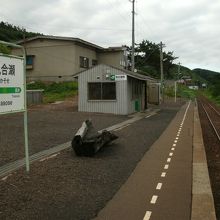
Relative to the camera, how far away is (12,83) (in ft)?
28.7

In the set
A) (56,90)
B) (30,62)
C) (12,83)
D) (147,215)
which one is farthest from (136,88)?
(147,215)

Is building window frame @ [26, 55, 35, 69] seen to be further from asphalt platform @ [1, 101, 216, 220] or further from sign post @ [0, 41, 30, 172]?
sign post @ [0, 41, 30, 172]

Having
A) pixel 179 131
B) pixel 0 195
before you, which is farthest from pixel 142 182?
pixel 179 131

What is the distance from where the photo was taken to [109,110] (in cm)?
3061

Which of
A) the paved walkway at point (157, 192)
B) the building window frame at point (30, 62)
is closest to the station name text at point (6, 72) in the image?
the paved walkway at point (157, 192)

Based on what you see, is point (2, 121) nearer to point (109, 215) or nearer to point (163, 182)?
point (163, 182)

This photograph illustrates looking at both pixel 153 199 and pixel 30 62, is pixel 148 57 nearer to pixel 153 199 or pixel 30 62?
pixel 30 62

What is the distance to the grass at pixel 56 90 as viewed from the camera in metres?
39.3

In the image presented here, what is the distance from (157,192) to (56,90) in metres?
34.8

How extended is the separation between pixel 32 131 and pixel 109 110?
42.4ft

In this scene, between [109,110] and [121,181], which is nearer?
[121,181]

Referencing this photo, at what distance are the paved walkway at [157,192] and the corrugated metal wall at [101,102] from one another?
1686cm

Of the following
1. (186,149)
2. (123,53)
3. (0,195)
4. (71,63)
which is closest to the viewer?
(0,195)

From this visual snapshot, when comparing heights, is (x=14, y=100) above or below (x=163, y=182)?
above
